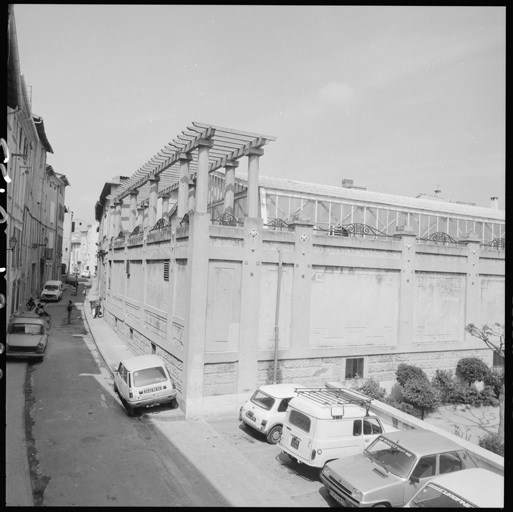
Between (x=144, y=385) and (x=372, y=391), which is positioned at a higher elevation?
(x=144, y=385)

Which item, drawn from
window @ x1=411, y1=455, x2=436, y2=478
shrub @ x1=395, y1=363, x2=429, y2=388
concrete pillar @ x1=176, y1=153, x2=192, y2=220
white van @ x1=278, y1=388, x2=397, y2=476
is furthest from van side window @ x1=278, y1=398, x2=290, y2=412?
concrete pillar @ x1=176, y1=153, x2=192, y2=220

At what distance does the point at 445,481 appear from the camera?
27.7ft

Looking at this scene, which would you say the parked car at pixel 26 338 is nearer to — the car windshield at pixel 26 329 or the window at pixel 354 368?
the car windshield at pixel 26 329

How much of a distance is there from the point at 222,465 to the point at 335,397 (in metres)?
3.72

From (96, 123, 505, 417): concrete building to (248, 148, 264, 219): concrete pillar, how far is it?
0.04 m

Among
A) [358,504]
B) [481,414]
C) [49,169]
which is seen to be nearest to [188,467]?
[358,504]

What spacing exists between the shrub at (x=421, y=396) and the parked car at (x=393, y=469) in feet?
20.4

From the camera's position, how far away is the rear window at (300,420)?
38.2ft

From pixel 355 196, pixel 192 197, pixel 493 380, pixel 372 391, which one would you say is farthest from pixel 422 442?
pixel 192 197

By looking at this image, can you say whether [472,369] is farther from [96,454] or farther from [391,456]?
[96,454]

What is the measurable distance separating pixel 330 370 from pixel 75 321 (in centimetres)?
2459

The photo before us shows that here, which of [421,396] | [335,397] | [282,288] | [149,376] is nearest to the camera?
[335,397]

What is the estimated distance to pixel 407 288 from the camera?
63.7 feet

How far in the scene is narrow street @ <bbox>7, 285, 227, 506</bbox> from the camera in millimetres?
10148
